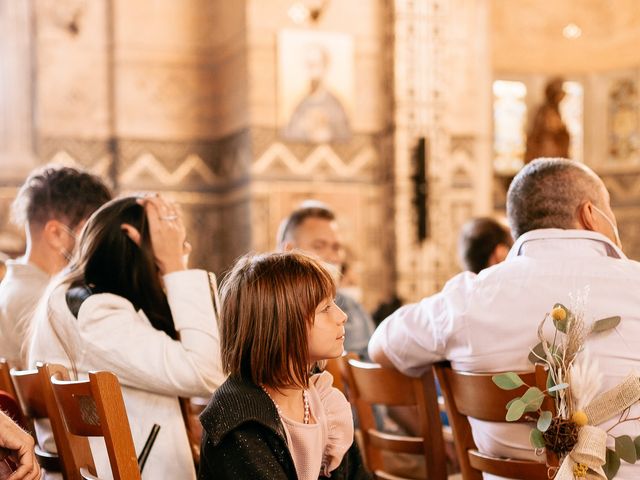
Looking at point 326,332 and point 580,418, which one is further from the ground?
point 326,332

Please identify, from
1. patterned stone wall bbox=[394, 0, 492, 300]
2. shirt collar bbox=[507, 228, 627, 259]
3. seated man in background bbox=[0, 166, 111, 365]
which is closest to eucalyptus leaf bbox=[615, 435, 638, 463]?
shirt collar bbox=[507, 228, 627, 259]

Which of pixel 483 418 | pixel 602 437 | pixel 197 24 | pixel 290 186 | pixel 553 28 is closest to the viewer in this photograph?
pixel 602 437

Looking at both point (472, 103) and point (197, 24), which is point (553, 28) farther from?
point (197, 24)

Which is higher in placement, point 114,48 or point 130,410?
point 114,48

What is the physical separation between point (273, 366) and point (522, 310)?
2.69 feet

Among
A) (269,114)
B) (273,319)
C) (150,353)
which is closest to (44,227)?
(150,353)

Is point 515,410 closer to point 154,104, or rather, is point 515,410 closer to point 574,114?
point 154,104

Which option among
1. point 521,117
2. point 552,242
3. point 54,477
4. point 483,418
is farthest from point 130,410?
point 521,117

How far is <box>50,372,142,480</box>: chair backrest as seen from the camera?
2.05 metres

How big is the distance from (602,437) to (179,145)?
9018mm

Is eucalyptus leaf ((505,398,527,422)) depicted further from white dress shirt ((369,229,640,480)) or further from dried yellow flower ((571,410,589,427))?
white dress shirt ((369,229,640,480))

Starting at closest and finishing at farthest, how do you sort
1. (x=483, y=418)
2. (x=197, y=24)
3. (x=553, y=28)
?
1. (x=483, y=418)
2. (x=197, y=24)
3. (x=553, y=28)

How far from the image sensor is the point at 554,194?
9.20 ft

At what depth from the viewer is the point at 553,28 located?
13500mm
